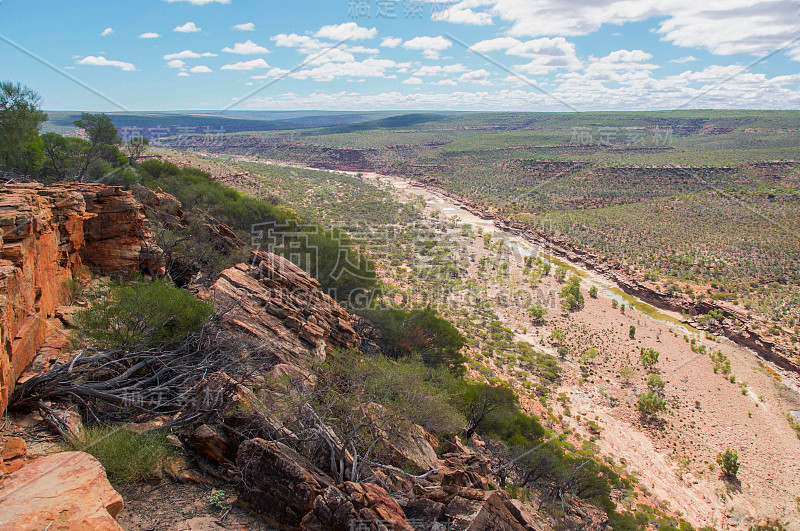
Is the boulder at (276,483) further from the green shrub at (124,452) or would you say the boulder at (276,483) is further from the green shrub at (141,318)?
the green shrub at (141,318)

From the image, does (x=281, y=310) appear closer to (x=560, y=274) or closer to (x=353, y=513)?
(x=353, y=513)

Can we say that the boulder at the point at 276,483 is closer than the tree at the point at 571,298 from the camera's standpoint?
Yes

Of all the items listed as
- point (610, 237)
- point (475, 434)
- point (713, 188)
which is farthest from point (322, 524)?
point (713, 188)

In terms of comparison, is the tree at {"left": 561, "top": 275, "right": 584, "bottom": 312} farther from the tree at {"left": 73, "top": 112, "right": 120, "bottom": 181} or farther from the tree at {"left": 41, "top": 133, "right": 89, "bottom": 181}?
the tree at {"left": 73, "top": 112, "right": 120, "bottom": 181}

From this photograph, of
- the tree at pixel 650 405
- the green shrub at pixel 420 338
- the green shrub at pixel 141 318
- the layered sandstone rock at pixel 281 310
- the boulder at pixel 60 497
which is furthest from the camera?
the tree at pixel 650 405

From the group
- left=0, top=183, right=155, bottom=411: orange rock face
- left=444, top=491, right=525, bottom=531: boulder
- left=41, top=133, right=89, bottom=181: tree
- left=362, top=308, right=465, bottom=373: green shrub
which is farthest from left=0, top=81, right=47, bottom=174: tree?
left=444, top=491, right=525, bottom=531: boulder

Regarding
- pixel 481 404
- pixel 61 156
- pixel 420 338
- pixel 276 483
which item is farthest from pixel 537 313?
pixel 61 156

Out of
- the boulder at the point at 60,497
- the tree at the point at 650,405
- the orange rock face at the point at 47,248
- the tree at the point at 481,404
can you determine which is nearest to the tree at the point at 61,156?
the orange rock face at the point at 47,248
